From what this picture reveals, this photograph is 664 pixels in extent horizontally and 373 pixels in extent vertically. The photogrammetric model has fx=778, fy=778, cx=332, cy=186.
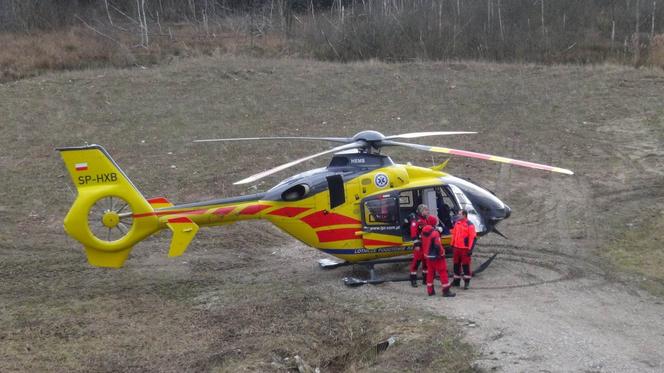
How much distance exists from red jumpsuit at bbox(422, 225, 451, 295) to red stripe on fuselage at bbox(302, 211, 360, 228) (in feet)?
4.87

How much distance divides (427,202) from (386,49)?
21.2m

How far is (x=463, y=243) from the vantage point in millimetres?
13445

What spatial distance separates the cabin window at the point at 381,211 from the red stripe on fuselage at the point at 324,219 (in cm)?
32

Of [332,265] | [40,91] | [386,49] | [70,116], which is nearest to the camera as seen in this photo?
[332,265]

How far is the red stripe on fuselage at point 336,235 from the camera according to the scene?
1408cm

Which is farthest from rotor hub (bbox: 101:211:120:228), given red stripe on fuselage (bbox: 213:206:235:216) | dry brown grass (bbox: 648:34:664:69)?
dry brown grass (bbox: 648:34:664:69)

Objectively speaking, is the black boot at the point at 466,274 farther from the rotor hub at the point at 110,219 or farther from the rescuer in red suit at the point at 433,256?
the rotor hub at the point at 110,219

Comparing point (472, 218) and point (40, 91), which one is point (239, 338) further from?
point (40, 91)

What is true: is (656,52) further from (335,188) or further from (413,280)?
(335,188)

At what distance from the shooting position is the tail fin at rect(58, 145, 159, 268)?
1298 cm

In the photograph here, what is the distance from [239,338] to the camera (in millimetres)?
12141

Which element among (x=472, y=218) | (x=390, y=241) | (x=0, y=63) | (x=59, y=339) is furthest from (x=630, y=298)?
(x=0, y=63)

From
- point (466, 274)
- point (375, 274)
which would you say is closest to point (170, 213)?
point (375, 274)

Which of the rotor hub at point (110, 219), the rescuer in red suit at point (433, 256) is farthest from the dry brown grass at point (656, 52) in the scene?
the rotor hub at point (110, 219)
